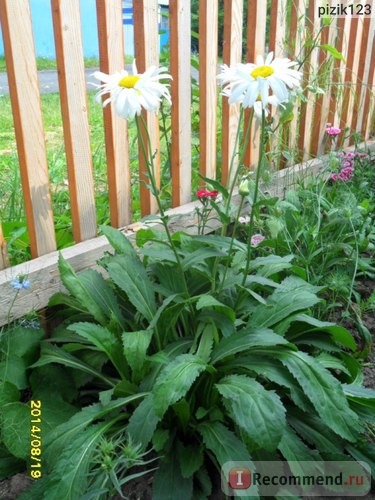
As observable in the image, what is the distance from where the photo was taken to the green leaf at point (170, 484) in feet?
4.99

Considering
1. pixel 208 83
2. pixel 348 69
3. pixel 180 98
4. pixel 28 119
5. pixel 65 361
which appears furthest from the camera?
pixel 348 69

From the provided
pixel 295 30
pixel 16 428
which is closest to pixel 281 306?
pixel 16 428

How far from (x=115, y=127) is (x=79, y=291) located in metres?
0.78

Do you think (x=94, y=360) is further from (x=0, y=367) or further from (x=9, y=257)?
(x=9, y=257)

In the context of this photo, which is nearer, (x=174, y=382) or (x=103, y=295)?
(x=174, y=382)

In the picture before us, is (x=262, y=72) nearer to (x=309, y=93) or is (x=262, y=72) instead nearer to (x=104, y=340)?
(x=104, y=340)

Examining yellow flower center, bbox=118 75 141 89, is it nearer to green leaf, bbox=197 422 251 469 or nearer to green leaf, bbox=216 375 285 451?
green leaf, bbox=216 375 285 451

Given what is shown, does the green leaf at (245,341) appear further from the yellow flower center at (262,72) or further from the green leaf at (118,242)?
the yellow flower center at (262,72)

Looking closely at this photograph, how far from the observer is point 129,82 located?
4.88 ft

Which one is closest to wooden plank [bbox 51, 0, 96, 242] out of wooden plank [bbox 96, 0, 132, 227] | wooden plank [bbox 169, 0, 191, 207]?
wooden plank [bbox 96, 0, 132, 227]

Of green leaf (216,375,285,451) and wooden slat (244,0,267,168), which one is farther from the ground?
wooden slat (244,0,267,168)

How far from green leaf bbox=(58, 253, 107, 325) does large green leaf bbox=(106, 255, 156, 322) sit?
0.13 meters
